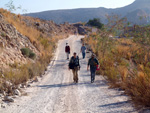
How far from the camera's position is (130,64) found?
36.7ft

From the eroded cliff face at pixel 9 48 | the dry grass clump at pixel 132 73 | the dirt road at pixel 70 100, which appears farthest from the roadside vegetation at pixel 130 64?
the eroded cliff face at pixel 9 48

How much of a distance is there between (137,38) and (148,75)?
4921mm

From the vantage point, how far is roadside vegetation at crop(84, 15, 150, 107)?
6.92 m

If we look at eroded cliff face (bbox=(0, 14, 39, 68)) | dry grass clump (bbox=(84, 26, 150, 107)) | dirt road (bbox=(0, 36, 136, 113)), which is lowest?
dirt road (bbox=(0, 36, 136, 113))

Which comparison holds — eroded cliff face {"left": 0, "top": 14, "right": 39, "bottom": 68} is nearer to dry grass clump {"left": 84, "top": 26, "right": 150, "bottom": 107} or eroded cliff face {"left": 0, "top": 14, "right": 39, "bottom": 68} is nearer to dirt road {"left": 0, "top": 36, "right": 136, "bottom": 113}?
dirt road {"left": 0, "top": 36, "right": 136, "bottom": 113}

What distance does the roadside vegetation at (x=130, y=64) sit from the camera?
22.7 feet

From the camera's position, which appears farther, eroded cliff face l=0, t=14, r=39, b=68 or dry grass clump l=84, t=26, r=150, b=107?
eroded cliff face l=0, t=14, r=39, b=68

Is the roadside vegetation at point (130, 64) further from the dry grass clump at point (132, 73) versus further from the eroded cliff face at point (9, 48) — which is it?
the eroded cliff face at point (9, 48)

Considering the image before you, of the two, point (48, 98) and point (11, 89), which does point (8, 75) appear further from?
point (48, 98)

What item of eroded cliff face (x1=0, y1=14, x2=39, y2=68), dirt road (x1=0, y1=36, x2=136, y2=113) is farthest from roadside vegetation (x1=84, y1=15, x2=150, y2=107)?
eroded cliff face (x1=0, y1=14, x2=39, y2=68)

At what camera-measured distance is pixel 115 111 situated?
6203 millimetres

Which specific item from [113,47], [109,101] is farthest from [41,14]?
[109,101]

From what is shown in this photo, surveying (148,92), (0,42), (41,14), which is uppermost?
(41,14)

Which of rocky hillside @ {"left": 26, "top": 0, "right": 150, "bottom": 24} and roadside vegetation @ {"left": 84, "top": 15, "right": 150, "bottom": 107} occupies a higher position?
rocky hillside @ {"left": 26, "top": 0, "right": 150, "bottom": 24}
